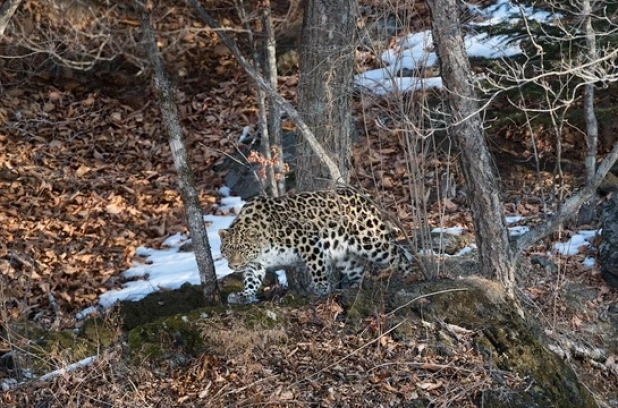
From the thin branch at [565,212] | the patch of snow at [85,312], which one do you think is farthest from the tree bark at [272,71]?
the thin branch at [565,212]

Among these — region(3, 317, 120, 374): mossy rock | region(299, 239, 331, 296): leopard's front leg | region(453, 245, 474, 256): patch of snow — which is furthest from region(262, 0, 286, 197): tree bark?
region(3, 317, 120, 374): mossy rock

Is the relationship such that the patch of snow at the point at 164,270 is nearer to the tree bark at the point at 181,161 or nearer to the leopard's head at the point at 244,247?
the tree bark at the point at 181,161

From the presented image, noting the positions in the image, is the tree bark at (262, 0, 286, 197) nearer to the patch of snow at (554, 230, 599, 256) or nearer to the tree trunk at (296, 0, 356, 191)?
the tree trunk at (296, 0, 356, 191)

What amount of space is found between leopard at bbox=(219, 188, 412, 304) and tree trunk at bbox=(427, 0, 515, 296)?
3.66 feet

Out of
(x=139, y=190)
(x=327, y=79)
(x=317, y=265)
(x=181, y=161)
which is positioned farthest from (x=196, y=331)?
(x=139, y=190)

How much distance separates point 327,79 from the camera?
959 centimetres

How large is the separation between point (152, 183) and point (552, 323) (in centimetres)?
807

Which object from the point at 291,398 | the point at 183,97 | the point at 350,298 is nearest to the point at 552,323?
the point at 350,298

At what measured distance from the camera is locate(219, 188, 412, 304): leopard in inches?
354

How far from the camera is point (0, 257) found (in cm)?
1213

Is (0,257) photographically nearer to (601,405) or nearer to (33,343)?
(33,343)

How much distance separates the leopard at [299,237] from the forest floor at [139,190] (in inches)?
17.8

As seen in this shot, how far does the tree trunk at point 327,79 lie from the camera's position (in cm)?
950

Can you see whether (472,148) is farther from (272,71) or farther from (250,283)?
(272,71)
